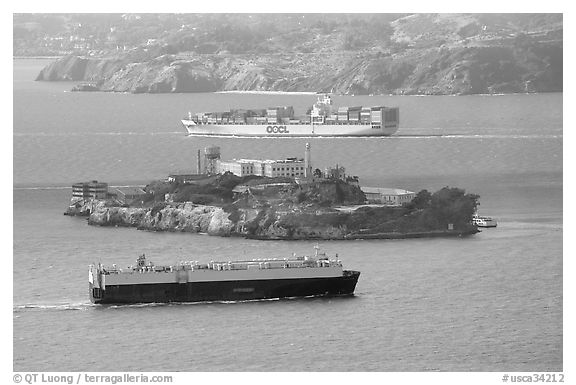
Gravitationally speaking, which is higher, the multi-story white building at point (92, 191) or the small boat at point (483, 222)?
the multi-story white building at point (92, 191)

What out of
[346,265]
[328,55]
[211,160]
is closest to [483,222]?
[346,265]

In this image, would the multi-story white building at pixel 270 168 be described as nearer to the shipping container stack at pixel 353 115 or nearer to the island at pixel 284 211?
the island at pixel 284 211

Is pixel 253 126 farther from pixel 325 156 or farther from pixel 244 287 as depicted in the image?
pixel 244 287

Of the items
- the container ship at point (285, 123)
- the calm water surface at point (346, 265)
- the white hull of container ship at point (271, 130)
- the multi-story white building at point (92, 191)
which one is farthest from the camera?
the container ship at point (285, 123)

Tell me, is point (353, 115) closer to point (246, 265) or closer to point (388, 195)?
point (388, 195)

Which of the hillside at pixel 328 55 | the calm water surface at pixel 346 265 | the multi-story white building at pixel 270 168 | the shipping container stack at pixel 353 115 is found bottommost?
the calm water surface at pixel 346 265

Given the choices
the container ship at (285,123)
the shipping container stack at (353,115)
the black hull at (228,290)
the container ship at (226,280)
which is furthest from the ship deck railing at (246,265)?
the shipping container stack at (353,115)

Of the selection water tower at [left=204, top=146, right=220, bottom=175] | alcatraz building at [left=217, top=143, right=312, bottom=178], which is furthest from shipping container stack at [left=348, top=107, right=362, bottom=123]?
alcatraz building at [left=217, top=143, right=312, bottom=178]
